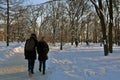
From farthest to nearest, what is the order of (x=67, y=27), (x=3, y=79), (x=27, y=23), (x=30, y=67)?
(x=27, y=23) < (x=67, y=27) < (x=30, y=67) < (x=3, y=79)

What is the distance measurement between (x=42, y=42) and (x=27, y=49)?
109cm

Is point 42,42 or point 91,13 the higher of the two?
point 91,13

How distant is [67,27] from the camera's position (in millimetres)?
67312

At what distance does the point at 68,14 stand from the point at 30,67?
47381 millimetres

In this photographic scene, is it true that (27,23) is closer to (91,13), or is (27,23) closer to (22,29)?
(22,29)

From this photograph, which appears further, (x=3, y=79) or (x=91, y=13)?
(x=91, y=13)

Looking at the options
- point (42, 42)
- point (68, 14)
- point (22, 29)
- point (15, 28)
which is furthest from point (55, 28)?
point (42, 42)

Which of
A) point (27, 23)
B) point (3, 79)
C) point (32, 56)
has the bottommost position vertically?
point (3, 79)

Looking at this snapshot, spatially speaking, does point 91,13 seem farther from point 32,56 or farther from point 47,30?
point 32,56

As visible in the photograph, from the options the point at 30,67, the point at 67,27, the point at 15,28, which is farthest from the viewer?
the point at 15,28

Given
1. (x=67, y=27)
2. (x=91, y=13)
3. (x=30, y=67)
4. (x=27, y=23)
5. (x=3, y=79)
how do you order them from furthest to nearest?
(x=27, y=23), (x=67, y=27), (x=91, y=13), (x=30, y=67), (x=3, y=79)

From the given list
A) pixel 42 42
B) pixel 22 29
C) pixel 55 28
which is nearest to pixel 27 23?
pixel 22 29

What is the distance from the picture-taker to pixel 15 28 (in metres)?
80.2

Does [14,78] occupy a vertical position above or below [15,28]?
below
